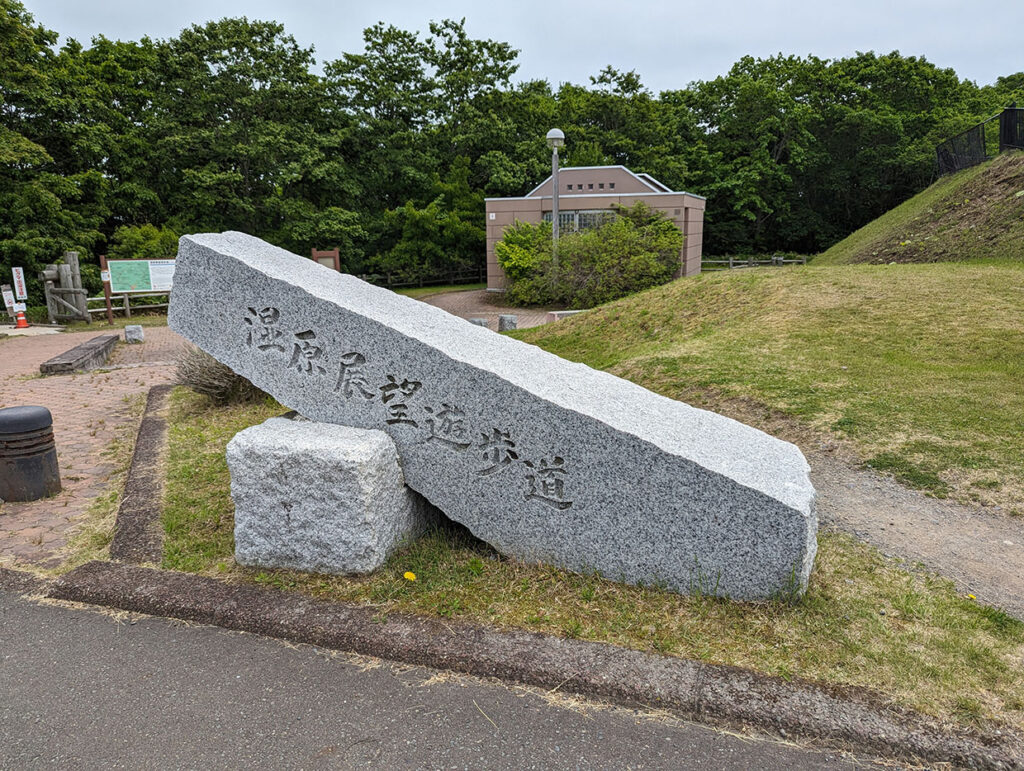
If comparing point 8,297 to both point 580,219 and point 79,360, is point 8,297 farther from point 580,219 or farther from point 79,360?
point 580,219

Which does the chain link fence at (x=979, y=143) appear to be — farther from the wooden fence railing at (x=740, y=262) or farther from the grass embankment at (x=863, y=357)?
the grass embankment at (x=863, y=357)

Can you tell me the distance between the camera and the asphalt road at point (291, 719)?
7.42ft

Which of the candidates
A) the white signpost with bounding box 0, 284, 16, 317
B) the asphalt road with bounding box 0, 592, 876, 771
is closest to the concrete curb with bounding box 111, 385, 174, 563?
the asphalt road with bounding box 0, 592, 876, 771

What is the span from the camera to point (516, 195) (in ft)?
94.2

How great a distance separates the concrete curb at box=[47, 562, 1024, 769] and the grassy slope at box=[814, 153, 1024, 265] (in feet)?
38.2

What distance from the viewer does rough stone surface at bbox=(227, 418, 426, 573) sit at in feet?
10.6

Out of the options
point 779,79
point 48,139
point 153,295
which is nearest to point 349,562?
point 153,295

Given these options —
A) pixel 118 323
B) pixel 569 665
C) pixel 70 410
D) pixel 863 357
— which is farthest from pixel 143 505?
pixel 118 323

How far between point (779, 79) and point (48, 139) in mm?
32560

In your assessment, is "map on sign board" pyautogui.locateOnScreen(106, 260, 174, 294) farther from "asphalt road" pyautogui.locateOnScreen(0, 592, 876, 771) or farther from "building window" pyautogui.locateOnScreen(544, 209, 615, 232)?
"asphalt road" pyautogui.locateOnScreen(0, 592, 876, 771)

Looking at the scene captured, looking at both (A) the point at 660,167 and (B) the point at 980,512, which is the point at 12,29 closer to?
(B) the point at 980,512

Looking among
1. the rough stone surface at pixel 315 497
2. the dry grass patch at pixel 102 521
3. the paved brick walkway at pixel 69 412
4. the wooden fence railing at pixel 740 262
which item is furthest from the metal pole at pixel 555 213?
the rough stone surface at pixel 315 497

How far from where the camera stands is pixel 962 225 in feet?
44.7

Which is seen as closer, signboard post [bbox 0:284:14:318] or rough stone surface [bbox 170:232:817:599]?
rough stone surface [bbox 170:232:817:599]
